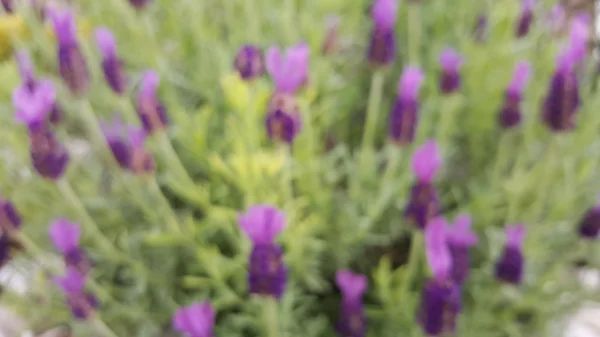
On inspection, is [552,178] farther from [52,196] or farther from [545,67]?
[52,196]

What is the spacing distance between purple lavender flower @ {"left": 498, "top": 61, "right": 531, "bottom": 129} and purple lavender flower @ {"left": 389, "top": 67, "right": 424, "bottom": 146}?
4.7 inches

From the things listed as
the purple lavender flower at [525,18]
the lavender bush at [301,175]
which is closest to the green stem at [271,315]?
the lavender bush at [301,175]

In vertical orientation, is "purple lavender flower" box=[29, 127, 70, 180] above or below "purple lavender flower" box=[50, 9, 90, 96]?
below

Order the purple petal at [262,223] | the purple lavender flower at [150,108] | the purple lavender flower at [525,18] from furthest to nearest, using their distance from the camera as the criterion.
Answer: the purple lavender flower at [525,18] < the purple lavender flower at [150,108] < the purple petal at [262,223]

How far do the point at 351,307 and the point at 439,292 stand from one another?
115mm

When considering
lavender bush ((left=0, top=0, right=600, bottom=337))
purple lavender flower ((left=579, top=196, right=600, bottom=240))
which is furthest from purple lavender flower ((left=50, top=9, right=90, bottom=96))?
purple lavender flower ((left=579, top=196, right=600, bottom=240))

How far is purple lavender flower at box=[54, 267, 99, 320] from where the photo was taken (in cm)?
65

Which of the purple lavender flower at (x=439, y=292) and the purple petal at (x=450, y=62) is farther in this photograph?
the purple petal at (x=450, y=62)

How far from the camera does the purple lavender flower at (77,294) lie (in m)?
0.65

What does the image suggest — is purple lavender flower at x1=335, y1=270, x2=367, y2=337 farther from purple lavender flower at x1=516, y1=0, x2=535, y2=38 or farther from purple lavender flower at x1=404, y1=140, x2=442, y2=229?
purple lavender flower at x1=516, y1=0, x2=535, y2=38

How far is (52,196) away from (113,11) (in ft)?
1.16

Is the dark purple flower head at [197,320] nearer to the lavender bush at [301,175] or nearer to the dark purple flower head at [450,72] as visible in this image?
the lavender bush at [301,175]

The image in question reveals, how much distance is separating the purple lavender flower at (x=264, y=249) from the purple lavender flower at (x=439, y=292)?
0.14 metres

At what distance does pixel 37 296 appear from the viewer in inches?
34.3
